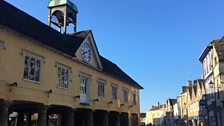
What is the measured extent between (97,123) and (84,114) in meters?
2.76

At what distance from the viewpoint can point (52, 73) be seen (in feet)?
70.1

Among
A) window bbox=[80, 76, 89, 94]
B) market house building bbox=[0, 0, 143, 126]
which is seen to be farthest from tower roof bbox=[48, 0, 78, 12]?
window bbox=[80, 76, 89, 94]

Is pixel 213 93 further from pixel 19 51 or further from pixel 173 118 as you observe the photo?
pixel 173 118

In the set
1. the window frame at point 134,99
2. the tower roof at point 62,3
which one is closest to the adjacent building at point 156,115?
the window frame at point 134,99

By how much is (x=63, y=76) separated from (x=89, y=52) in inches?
193

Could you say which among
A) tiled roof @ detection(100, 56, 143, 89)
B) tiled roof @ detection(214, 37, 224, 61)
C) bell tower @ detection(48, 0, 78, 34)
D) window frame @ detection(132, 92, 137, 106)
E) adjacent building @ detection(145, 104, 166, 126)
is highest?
bell tower @ detection(48, 0, 78, 34)

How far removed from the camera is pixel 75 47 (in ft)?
81.8

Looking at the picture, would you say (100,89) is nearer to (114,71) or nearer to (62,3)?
(114,71)

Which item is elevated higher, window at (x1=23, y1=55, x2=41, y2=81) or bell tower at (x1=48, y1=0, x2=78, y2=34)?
bell tower at (x1=48, y1=0, x2=78, y2=34)

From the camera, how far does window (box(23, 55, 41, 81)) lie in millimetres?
18766

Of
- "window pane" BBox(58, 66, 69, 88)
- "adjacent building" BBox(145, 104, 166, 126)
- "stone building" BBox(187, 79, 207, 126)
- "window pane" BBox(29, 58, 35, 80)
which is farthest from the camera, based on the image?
"adjacent building" BBox(145, 104, 166, 126)

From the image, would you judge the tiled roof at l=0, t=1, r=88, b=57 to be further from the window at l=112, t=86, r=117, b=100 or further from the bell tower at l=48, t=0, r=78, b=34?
the window at l=112, t=86, r=117, b=100

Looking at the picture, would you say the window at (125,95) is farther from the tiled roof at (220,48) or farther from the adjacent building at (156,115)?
the adjacent building at (156,115)

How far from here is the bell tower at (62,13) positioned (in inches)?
1203
